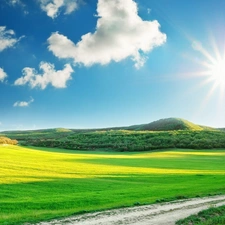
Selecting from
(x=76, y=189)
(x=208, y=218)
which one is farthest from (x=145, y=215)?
(x=76, y=189)

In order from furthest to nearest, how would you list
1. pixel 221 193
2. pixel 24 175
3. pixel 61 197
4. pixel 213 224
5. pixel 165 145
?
1. pixel 165 145
2. pixel 24 175
3. pixel 221 193
4. pixel 61 197
5. pixel 213 224

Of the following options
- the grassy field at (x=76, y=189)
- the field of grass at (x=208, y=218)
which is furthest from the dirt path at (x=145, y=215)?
the grassy field at (x=76, y=189)

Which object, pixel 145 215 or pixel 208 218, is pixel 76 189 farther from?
pixel 208 218

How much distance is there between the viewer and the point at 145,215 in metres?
22.1

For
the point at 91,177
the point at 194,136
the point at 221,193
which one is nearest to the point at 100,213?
the point at 221,193

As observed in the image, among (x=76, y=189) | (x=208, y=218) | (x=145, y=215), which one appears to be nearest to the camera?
(x=208, y=218)

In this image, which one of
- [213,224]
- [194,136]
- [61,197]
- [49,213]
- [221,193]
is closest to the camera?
[213,224]

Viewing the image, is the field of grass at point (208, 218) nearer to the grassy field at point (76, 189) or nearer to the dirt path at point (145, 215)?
the dirt path at point (145, 215)

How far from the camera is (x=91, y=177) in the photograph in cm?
4147

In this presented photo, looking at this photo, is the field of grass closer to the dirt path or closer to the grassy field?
the dirt path

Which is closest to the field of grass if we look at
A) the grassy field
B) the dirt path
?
the dirt path

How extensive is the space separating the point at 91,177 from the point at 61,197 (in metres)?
13.4

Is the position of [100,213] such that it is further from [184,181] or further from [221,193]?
[184,181]

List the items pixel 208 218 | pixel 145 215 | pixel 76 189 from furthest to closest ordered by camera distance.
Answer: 1. pixel 76 189
2. pixel 145 215
3. pixel 208 218
